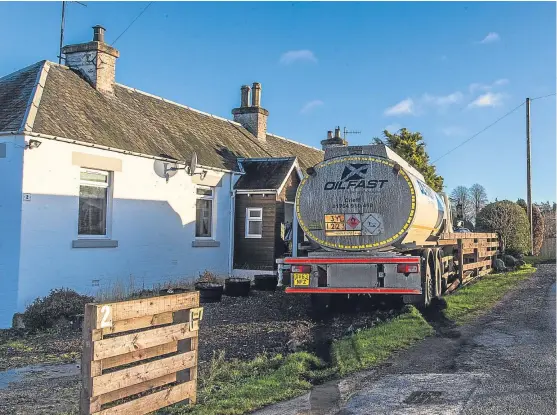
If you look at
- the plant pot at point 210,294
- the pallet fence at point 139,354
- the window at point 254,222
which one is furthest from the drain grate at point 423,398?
the window at point 254,222

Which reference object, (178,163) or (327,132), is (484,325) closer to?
(178,163)

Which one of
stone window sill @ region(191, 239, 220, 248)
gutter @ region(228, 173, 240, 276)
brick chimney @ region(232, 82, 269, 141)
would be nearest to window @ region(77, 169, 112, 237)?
stone window sill @ region(191, 239, 220, 248)

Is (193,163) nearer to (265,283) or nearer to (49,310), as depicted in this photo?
(265,283)

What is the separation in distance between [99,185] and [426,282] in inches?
318

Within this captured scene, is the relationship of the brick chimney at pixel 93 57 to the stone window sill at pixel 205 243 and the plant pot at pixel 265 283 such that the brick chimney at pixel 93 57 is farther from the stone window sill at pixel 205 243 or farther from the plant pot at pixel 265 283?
the plant pot at pixel 265 283

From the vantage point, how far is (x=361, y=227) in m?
11.3

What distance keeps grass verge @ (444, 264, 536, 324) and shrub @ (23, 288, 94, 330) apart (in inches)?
292

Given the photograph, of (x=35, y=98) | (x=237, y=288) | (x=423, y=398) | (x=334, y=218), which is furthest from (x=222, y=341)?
(x=35, y=98)

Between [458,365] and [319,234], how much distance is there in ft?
15.6

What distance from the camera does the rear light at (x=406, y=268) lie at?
10.6 metres

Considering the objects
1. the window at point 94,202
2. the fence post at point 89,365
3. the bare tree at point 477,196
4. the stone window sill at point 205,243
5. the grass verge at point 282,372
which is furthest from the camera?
the bare tree at point 477,196

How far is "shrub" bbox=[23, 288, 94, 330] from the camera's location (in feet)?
37.7

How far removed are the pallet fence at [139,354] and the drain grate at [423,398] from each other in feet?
7.52

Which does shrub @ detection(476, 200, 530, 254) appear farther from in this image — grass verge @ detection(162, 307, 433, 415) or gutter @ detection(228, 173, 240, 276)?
grass verge @ detection(162, 307, 433, 415)
